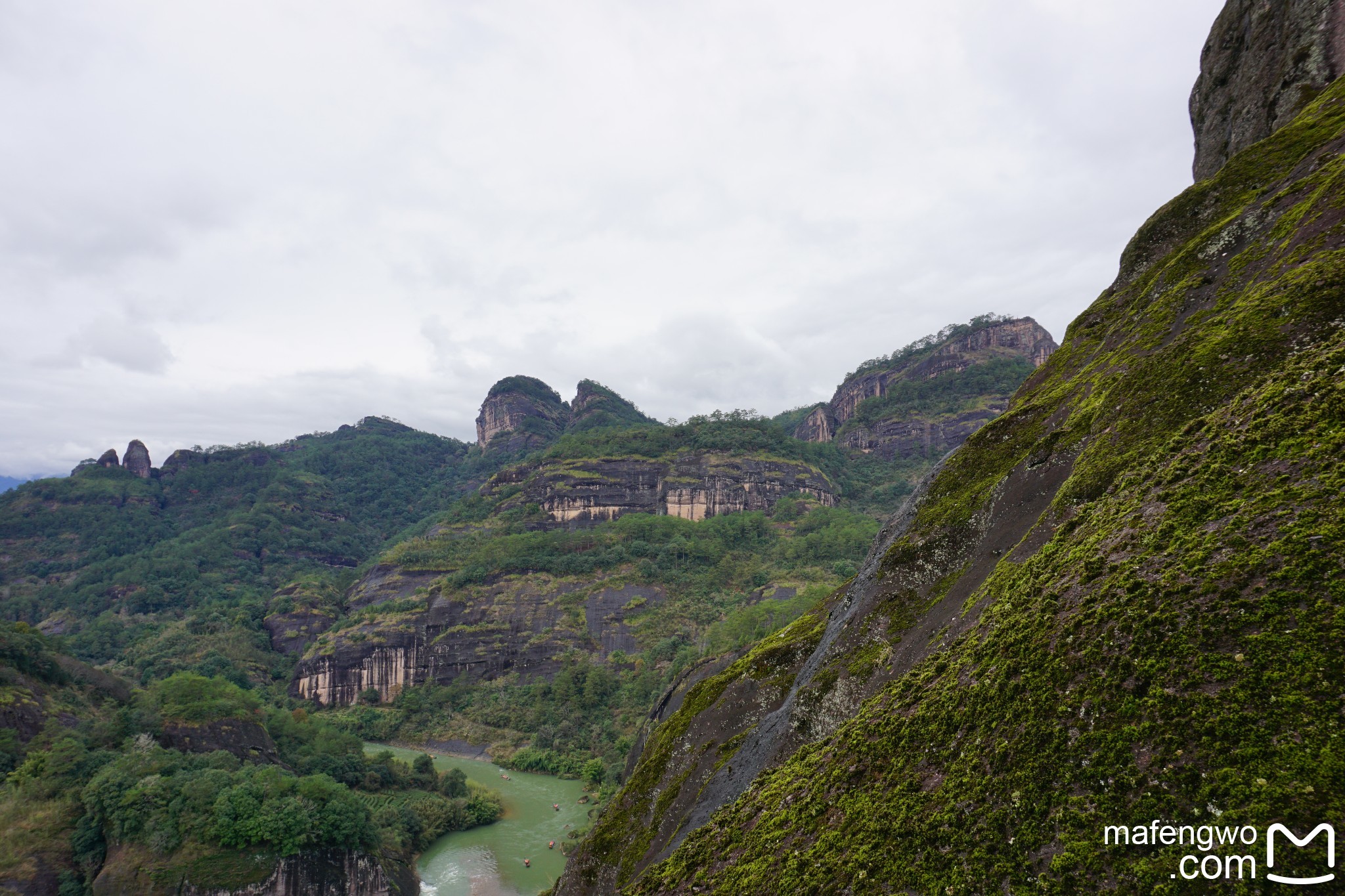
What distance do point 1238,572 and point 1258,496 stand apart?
0.84 metres

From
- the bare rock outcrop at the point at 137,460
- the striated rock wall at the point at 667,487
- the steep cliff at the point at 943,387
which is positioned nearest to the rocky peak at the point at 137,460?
the bare rock outcrop at the point at 137,460

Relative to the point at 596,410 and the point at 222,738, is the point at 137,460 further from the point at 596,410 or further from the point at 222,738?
the point at 222,738

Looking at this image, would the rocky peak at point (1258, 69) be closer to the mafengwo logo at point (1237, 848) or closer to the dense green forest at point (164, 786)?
the mafengwo logo at point (1237, 848)

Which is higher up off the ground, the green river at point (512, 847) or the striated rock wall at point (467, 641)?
the striated rock wall at point (467, 641)

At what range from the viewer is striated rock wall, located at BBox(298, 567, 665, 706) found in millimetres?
72438

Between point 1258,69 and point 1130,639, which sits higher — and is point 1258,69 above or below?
above

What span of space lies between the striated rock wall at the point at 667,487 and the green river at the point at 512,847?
52.7 m

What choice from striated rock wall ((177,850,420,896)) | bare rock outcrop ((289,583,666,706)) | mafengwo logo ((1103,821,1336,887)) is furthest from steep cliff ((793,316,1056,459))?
mafengwo logo ((1103,821,1336,887))

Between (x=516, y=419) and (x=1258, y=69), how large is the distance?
191 metres

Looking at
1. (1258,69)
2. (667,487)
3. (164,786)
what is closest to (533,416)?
(667,487)

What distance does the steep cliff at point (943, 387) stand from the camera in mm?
123938

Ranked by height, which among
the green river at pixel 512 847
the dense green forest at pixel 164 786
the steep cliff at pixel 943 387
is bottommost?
the green river at pixel 512 847

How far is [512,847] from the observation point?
4097cm

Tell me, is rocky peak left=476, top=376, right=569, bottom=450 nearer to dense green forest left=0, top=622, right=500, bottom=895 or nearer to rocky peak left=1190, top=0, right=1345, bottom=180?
dense green forest left=0, top=622, right=500, bottom=895
